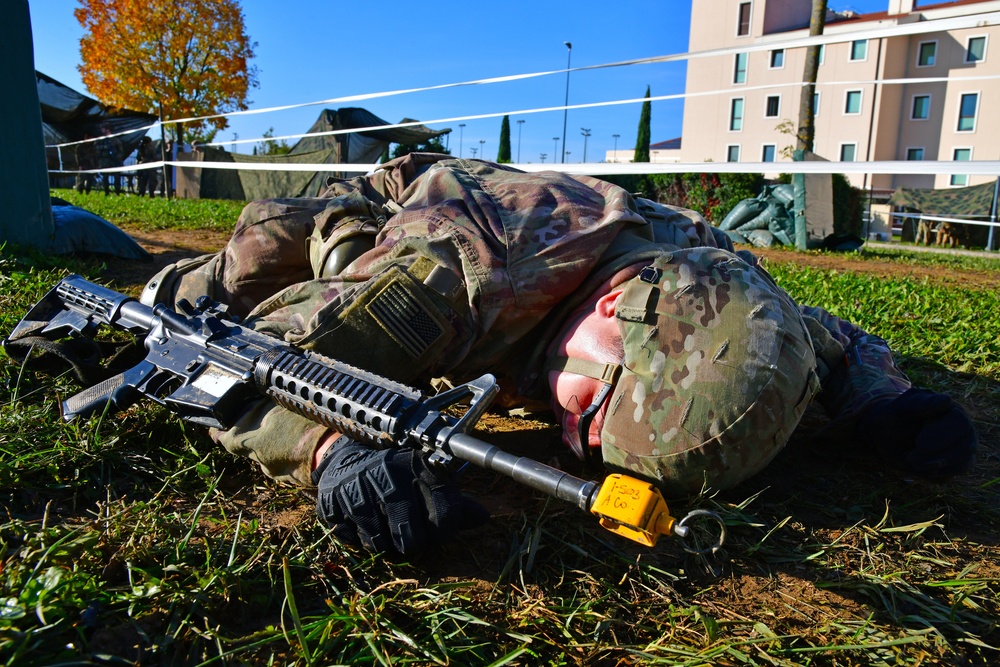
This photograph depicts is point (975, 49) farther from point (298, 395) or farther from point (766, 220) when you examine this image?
point (298, 395)

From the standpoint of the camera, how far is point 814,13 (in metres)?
12.8

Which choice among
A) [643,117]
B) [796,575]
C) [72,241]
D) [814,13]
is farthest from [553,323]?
[643,117]

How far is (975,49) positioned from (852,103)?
5196 millimetres

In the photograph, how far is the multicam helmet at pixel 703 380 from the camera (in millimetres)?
1715

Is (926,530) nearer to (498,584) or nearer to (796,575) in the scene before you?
(796,575)

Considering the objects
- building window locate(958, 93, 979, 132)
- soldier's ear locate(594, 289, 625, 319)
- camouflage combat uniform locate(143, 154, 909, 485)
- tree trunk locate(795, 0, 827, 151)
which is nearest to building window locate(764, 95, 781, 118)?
building window locate(958, 93, 979, 132)

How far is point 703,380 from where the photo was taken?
173cm

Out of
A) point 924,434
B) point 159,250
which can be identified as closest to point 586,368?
point 924,434

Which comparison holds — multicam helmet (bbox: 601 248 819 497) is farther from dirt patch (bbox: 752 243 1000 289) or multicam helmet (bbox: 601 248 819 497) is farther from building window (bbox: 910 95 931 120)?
building window (bbox: 910 95 931 120)

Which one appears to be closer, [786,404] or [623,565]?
[623,565]

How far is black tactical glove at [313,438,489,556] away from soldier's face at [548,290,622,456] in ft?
1.63

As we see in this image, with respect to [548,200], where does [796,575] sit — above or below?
below

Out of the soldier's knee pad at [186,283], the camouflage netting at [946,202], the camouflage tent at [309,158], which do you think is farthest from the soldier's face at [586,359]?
the camouflage netting at [946,202]

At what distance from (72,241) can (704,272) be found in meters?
4.13
